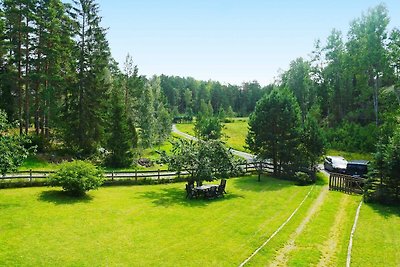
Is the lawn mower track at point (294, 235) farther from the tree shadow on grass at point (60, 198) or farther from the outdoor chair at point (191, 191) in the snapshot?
the tree shadow on grass at point (60, 198)

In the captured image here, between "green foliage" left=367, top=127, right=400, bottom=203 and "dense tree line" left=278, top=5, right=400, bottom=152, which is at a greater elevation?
"dense tree line" left=278, top=5, right=400, bottom=152

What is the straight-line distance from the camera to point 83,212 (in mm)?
18781

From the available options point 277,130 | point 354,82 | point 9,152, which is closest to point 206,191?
point 9,152

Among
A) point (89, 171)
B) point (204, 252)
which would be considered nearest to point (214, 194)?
point (89, 171)

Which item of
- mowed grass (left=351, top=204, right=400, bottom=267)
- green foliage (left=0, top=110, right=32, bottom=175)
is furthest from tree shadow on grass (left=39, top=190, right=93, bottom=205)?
mowed grass (left=351, top=204, right=400, bottom=267)

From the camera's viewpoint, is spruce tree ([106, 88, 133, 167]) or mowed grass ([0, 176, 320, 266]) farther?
spruce tree ([106, 88, 133, 167])

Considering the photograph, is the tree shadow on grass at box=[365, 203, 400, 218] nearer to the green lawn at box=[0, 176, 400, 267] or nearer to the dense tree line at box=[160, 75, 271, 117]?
the green lawn at box=[0, 176, 400, 267]

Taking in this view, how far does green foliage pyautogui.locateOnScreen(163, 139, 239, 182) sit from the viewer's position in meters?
25.0

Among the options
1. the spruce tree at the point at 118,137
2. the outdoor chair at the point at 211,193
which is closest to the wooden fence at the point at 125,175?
the outdoor chair at the point at 211,193

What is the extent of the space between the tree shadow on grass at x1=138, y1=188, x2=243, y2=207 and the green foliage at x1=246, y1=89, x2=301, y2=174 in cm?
988

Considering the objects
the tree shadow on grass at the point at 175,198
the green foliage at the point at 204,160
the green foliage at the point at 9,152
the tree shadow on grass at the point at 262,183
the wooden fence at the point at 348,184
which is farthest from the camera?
the tree shadow on grass at the point at 262,183

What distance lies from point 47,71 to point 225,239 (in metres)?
31.2

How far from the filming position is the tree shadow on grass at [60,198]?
68.0 ft

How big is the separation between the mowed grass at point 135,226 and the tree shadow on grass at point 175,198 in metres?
0.06
